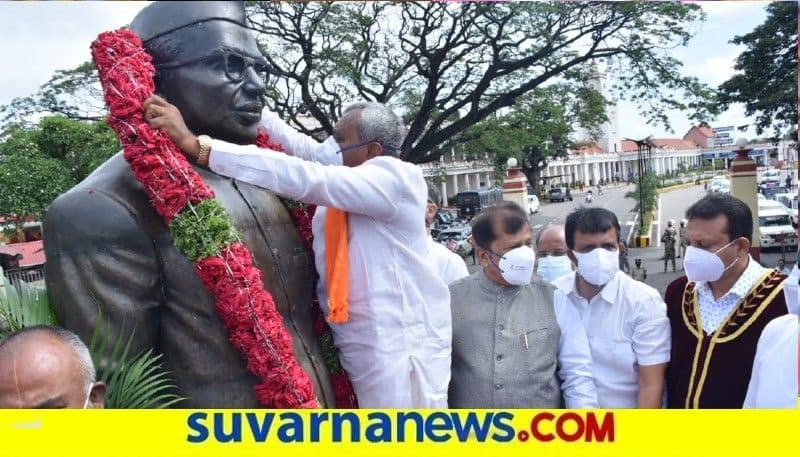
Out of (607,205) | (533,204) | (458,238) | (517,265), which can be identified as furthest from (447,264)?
(607,205)

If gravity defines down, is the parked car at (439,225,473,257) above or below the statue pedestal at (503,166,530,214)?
below

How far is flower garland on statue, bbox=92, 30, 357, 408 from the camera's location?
67.1 inches

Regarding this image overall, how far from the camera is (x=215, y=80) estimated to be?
1853mm

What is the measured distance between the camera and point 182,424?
186 centimetres

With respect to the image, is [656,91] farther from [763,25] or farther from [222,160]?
[222,160]

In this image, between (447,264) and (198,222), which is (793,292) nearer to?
(447,264)

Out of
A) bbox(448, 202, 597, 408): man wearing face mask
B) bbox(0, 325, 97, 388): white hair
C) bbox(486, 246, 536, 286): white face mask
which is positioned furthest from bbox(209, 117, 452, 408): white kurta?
bbox(0, 325, 97, 388): white hair

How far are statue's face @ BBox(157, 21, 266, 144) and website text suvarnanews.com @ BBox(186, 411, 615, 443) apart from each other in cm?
82

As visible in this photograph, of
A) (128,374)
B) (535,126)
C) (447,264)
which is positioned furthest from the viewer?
(447,264)

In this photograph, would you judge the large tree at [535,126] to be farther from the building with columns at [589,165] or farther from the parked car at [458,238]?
the parked car at [458,238]

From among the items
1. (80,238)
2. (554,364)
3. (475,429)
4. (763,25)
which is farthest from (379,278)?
(763,25)

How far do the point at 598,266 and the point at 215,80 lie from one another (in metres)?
1.33

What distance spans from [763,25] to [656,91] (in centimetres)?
36

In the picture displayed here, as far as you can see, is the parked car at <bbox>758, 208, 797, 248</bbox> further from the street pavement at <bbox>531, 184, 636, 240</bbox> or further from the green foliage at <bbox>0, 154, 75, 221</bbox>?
the green foliage at <bbox>0, 154, 75, 221</bbox>
